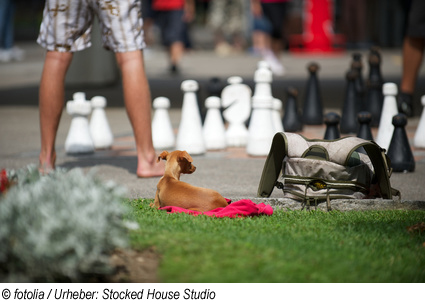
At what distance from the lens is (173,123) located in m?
8.66

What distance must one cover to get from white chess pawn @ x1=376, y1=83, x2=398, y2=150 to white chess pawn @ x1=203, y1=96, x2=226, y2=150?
1.31 m

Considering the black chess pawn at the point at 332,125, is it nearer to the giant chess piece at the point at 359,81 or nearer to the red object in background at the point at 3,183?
the giant chess piece at the point at 359,81

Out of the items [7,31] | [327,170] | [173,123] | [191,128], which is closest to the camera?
[327,170]

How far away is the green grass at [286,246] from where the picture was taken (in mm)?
3004

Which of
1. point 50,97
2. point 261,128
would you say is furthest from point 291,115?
point 50,97

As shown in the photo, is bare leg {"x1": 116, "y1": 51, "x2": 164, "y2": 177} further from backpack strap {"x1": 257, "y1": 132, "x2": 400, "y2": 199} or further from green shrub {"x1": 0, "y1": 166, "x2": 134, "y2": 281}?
green shrub {"x1": 0, "y1": 166, "x2": 134, "y2": 281}

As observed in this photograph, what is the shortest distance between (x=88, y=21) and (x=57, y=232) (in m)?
2.99

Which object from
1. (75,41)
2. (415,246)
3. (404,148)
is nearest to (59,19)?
(75,41)

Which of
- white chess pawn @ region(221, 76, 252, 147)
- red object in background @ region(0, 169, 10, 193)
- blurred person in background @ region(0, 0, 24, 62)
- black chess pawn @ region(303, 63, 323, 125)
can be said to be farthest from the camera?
blurred person in background @ region(0, 0, 24, 62)

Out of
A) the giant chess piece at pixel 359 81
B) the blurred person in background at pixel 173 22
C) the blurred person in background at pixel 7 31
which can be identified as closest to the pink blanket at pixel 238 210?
the giant chess piece at pixel 359 81

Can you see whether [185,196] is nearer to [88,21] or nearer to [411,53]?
[88,21]

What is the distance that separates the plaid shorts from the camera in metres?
5.34

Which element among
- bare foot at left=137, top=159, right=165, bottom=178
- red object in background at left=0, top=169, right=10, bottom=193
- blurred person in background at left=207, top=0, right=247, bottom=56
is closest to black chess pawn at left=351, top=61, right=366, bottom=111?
bare foot at left=137, top=159, right=165, bottom=178
